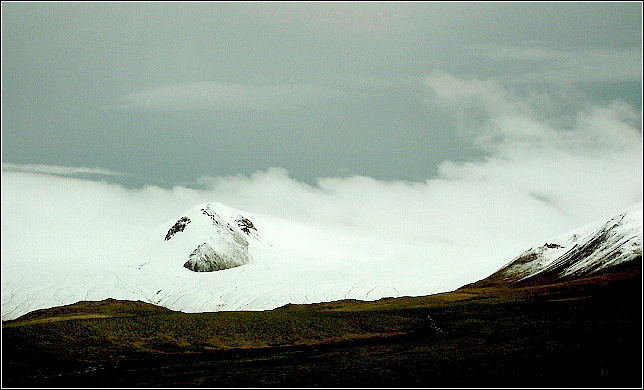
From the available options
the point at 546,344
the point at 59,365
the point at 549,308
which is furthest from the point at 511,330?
the point at 59,365

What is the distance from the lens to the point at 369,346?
291ft

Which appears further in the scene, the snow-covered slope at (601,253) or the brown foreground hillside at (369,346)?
the snow-covered slope at (601,253)

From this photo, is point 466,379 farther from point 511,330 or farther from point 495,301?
point 495,301

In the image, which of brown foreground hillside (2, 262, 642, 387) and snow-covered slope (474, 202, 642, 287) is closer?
brown foreground hillside (2, 262, 642, 387)

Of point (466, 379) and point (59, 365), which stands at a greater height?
point (59, 365)

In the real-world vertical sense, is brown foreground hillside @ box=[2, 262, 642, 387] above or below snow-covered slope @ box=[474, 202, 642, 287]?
below

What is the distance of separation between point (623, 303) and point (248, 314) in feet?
231

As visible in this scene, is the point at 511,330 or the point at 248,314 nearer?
the point at 511,330

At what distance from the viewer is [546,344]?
7500 cm

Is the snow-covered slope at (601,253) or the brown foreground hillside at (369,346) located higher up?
the snow-covered slope at (601,253)

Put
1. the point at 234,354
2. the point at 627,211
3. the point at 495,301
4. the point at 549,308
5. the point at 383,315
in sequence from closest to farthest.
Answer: the point at 234,354 → the point at 549,308 → the point at 383,315 → the point at 495,301 → the point at 627,211

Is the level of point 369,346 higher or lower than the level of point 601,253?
lower

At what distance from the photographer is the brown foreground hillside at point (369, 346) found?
5981 cm

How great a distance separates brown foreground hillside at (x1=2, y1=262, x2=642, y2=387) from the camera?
196 ft
